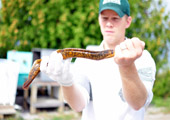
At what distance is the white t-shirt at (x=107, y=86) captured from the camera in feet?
8.17

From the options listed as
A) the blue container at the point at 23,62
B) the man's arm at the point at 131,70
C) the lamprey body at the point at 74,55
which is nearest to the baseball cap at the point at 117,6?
the lamprey body at the point at 74,55

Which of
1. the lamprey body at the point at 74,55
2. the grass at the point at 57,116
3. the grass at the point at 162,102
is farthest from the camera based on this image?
the grass at the point at 162,102

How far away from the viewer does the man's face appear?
250 centimetres

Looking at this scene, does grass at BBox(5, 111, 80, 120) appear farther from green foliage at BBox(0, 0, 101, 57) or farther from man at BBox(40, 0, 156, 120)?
man at BBox(40, 0, 156, 120)

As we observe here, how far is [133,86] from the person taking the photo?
201 centimetres

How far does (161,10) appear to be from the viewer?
9.20 meters

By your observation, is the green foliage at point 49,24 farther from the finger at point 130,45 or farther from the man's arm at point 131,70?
the finger at point 130,45

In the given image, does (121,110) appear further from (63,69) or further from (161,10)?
(161,10)

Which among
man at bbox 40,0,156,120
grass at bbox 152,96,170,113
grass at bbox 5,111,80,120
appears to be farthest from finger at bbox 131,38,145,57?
grass at bbox 152,96,170,113

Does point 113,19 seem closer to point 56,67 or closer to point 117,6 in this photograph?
point 117,6

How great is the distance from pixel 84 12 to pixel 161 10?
10.1 ft

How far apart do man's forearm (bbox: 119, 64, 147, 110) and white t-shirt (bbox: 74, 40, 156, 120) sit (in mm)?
254

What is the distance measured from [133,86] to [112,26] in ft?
2.42

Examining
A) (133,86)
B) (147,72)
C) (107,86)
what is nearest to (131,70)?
(133,86)
